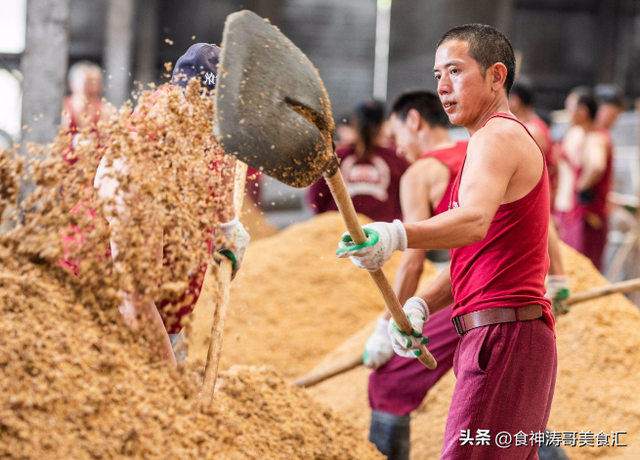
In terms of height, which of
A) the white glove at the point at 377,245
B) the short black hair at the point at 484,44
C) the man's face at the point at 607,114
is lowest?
the man's face at the point at 607,114

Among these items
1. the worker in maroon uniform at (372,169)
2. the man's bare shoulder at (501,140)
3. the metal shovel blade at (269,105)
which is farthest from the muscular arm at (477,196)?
the worker in maroon uniform at (372,169)

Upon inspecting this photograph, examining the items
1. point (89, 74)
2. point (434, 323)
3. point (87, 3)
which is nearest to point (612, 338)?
point (434, 323)

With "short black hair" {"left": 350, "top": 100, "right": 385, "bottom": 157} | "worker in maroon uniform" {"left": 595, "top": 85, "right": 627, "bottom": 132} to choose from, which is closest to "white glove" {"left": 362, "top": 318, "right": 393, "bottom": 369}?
"short black hair" {"left": 350, "top": 100, "right": 385, "bottom": 157}

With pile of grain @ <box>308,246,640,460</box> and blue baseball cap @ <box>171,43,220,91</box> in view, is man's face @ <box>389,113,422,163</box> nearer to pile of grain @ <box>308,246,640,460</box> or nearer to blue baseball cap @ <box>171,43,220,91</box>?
pile of grain @ <box>308,246,640,460</box>

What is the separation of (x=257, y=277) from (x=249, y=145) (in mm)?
3214

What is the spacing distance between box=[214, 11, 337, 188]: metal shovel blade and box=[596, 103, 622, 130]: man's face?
4.96 metres

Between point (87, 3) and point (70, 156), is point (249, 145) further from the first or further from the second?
point (87, 3)

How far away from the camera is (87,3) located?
10195 mm

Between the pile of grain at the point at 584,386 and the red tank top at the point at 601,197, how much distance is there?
162 cm

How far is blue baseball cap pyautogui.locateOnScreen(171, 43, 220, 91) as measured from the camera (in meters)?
1.71

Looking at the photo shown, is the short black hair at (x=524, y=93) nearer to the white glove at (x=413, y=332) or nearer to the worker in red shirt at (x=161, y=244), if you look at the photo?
the white glove at (x=413, y=332)

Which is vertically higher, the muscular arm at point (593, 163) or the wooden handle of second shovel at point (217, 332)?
the wooden handle of second shovel at point (217, 332)

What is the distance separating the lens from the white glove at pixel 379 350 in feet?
7.86

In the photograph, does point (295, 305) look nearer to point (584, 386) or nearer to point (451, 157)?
Answer: point (584, 386)
